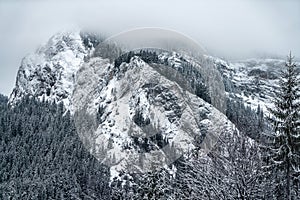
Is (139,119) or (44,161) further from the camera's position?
(139,119)

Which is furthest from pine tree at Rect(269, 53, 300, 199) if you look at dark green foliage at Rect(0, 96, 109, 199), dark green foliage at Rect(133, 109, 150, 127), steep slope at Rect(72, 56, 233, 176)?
dark green foliage at Rect(133, 109, 150, 127)

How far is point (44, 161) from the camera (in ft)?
485

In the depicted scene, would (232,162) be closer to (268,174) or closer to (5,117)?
(268,174)

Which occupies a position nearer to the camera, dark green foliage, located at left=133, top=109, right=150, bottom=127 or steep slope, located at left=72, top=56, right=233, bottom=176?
steep slope, located at left=72, top=56, right=233, bottom=176

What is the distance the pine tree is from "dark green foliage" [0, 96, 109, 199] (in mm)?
88864

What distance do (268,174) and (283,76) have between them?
769cm

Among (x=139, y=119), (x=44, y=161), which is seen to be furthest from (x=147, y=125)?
(x=44, y=161)

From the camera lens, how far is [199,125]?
16862 cm

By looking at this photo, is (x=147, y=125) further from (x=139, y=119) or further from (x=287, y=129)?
(x=287, y=129)

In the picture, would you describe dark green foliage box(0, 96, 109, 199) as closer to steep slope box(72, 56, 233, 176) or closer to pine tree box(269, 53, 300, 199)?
steep slope box(72, 56, 233, 176)

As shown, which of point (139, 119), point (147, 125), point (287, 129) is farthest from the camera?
point (147, 125)

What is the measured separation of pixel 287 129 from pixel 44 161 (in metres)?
134

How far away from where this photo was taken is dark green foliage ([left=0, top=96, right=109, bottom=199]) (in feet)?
416

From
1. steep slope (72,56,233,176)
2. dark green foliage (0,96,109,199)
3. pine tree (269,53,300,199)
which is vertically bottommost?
pine tree (269,53,300,199)
